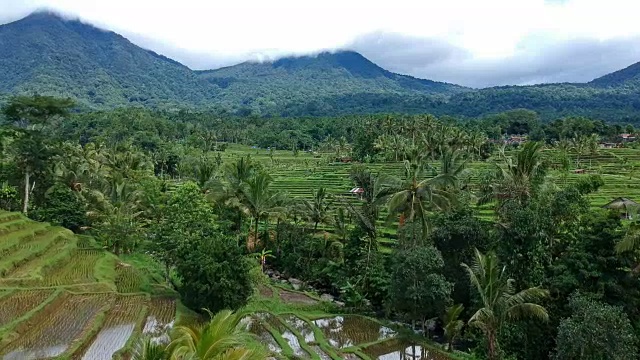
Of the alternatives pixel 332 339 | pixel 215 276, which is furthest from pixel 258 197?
pixel 332 339

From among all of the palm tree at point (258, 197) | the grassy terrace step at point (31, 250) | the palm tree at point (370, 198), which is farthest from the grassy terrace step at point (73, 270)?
the palm tree at point (370, 198)

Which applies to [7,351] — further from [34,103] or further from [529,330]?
[34,103]

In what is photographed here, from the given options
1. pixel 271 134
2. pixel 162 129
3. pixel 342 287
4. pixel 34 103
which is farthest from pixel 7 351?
pixel 271 134

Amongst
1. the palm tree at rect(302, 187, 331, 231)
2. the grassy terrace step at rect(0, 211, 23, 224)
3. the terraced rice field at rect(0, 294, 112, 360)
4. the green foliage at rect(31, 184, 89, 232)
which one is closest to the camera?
the terraced rice field at rect(0, 294, 112, 360)

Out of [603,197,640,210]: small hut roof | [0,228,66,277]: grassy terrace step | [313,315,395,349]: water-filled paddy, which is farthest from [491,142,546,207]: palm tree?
[0,228,66,277]: grassy terrace step

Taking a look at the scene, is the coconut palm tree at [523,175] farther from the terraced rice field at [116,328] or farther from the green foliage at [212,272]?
the terraced rice field at [116,328]

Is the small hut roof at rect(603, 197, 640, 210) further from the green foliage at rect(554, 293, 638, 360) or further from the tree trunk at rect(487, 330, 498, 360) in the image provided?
the tree trunk at rect(487, 330, 498, 360)
